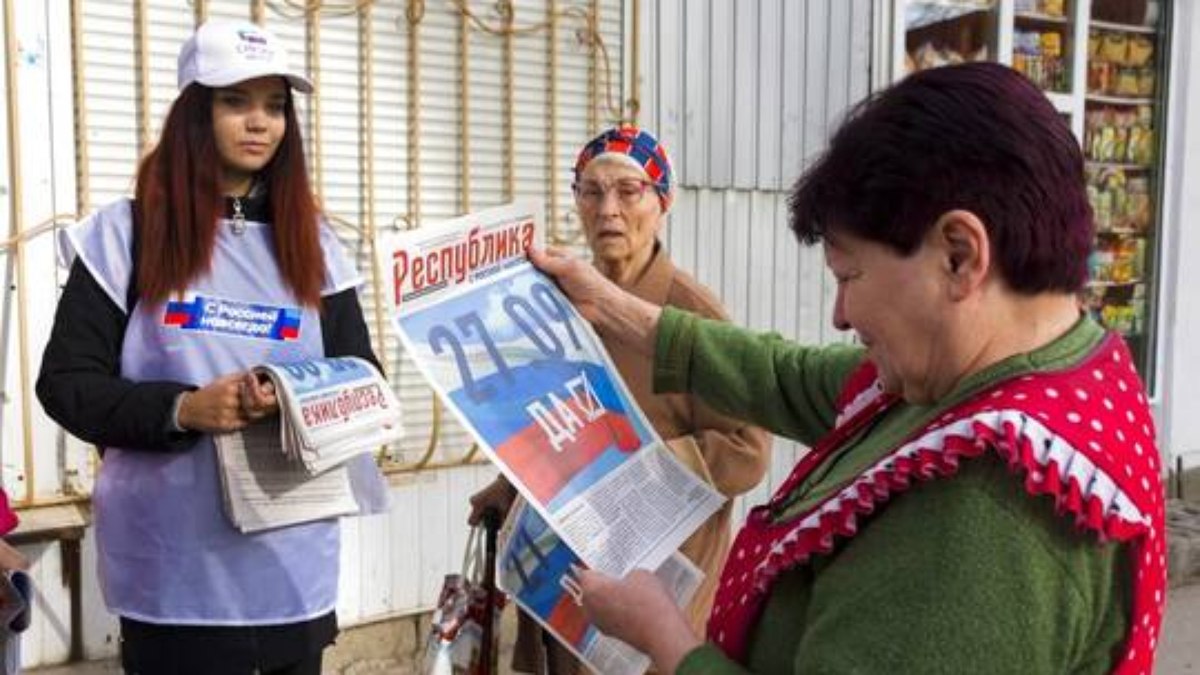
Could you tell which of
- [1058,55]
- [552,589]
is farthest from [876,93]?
[1058,55]

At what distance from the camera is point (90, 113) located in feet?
10.6

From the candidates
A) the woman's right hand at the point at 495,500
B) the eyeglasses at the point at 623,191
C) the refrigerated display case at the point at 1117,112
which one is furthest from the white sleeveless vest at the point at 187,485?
the refrigerated display case at the point at 1117,112

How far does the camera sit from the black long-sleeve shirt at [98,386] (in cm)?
195

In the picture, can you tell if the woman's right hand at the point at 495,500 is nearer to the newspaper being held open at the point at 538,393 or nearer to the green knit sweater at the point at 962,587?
the newspaper being held open at the point at 538,393

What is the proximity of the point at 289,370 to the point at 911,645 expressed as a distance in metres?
1.30

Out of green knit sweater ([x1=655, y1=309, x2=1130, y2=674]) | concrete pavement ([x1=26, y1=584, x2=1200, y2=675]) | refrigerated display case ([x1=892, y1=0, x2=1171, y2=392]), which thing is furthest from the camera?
refrigerated display case ([x1=892, y1=0, x2=1171, y2=392])

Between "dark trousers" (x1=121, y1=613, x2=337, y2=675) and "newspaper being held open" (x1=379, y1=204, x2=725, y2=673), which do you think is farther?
"dark trousers" (x1=121, y1=613, x2=337, y2=675)

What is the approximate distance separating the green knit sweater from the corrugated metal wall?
332 cm

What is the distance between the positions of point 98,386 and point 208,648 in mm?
493

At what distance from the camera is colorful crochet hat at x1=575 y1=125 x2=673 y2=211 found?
249cm

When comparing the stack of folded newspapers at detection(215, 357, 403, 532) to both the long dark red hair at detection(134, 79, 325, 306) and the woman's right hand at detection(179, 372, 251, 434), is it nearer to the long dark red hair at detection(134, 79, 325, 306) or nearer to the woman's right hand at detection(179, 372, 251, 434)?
the woman's right hand at detection(179, 372, 251, 434)

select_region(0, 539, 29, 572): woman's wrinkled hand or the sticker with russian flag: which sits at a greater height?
the sticker with russian flag

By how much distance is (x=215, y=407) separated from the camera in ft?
6.36

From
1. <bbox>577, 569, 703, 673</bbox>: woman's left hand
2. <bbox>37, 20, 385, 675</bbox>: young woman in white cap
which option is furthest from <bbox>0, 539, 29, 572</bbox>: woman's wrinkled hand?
<bbox>577, 569, 703, 673</bbox>: woman's left hand
